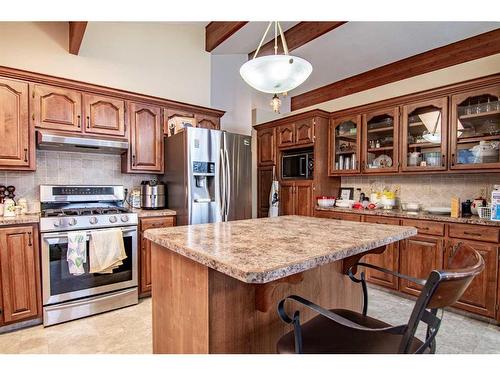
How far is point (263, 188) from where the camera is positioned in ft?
15.4

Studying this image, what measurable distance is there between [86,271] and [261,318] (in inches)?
74.7

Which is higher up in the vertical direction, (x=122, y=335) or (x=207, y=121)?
(x=207, y=121)

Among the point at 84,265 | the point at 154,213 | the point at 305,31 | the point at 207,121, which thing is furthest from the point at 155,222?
the point at 305,31

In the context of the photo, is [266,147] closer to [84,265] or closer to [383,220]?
[383,220]

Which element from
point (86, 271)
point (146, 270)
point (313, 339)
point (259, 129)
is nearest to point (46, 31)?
point (86, 271)

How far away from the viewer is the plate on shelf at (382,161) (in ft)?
11.0

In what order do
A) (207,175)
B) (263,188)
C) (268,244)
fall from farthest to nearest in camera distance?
(263,188), (207,175), (268,244)

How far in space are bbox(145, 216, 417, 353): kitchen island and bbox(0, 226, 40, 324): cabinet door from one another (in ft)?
4.75

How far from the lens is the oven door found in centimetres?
230

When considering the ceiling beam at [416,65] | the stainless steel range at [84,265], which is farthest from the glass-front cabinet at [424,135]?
the stainless steel range at [84,265]

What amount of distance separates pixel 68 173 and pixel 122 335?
1.77m

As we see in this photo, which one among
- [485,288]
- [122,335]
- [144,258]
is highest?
[144,258]

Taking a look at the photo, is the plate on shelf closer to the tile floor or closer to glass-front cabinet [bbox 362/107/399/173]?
glass-front cabinet [bbox 362/107/399/173]

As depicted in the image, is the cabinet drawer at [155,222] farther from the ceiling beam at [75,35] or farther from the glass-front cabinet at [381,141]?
the glass-front cabinet at [381,141]
